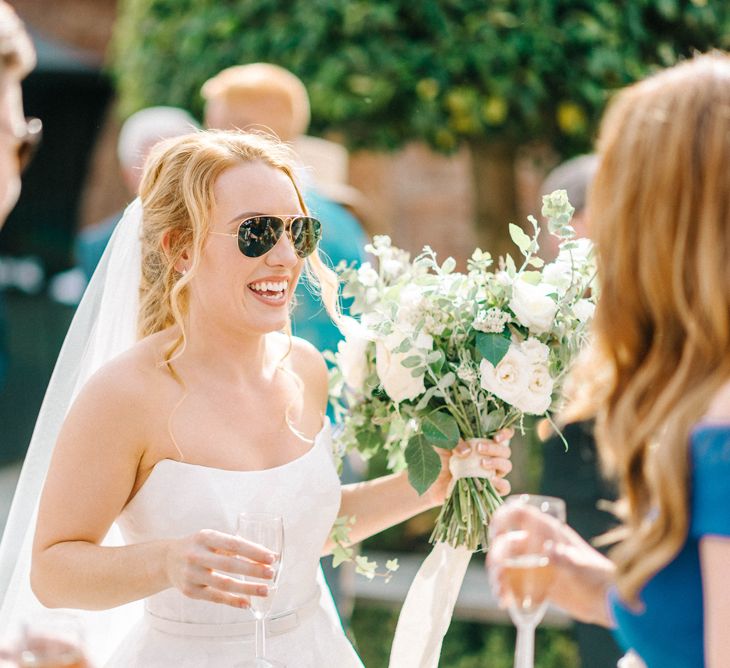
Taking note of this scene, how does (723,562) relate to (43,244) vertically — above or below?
below

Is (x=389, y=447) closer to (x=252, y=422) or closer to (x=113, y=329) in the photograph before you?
(x=252, y=422)

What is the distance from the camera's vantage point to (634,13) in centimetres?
496

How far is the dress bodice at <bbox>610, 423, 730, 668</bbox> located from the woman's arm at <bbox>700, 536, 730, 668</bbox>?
2cm

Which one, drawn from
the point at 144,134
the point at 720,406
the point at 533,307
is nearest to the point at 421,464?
the point at 533,307

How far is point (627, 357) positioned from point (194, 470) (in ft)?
3.52

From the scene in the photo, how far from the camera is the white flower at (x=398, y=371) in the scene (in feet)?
7.89

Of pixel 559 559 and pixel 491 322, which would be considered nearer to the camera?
pixel 559 559

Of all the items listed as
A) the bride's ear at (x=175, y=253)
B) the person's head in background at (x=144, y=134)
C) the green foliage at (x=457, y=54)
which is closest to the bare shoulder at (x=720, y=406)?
the bride's ear at (x=175, y=253)

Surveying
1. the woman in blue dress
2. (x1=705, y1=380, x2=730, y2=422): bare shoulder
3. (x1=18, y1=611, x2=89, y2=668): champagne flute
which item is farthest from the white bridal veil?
(x1=705, y1=380, x2=730, y2=422): bare shoulder

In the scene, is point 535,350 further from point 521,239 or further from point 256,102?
point 256,102

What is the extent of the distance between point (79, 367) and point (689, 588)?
1.77 m

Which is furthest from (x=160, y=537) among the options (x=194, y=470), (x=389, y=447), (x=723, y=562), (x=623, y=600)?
(x=723, y=562)

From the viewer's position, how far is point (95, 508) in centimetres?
219

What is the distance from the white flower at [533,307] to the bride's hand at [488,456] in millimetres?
287
